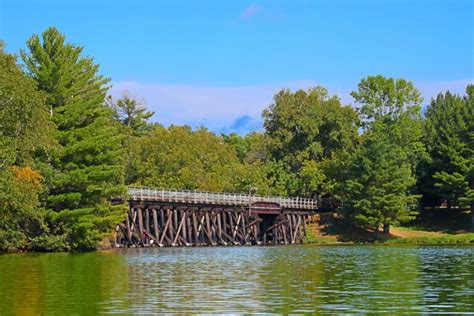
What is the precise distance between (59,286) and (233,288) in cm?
490

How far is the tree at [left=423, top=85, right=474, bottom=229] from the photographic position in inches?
3452

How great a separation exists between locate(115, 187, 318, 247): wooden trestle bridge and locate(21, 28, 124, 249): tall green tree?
6.98 meters

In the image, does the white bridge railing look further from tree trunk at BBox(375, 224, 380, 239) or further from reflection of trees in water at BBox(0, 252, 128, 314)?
reflection of trees in water at BBox(0, 252, 128, 314)

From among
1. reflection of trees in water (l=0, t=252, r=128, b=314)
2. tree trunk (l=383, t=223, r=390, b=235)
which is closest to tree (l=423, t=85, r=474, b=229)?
tree trunk (l=383, t=223, r=390, b=235)

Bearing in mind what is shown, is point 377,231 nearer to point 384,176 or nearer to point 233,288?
point 384,176

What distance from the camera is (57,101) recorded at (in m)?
56.5

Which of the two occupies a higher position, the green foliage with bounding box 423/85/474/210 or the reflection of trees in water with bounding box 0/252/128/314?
the green foliage with bounding box 423/85/474/210

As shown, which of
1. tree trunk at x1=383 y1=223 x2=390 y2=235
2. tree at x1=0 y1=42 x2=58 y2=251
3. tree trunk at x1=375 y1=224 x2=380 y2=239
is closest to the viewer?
tree at x1=0 y1=42 x2=58 y2=251

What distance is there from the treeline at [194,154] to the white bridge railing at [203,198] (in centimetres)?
236

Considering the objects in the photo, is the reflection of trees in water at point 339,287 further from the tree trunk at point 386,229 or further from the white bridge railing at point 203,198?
the tree trunk at point 386,229

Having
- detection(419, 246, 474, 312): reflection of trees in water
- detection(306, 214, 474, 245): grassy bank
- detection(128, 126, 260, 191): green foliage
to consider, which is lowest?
detection(419, 246, 474, 312): reflection of trees in water

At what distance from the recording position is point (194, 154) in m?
97.1

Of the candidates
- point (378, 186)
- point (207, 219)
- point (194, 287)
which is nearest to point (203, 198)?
point (207, 219)

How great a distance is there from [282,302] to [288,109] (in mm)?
78231
